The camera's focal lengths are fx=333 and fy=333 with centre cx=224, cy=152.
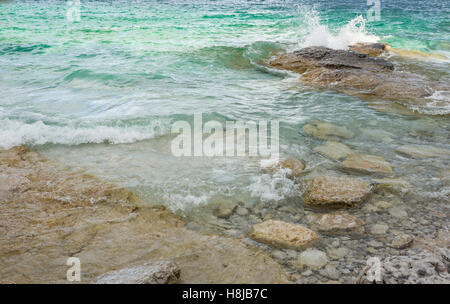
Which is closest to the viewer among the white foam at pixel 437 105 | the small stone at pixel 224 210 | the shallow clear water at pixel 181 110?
the small stone at pixel 224 210

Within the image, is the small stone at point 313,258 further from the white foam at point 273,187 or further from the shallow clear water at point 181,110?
the white foam at point 273,187

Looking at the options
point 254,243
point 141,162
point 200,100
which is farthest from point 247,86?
point 254,243

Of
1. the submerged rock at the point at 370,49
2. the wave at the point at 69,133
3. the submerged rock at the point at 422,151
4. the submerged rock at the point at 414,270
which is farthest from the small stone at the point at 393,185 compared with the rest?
the submerged rock at the point at 370,49

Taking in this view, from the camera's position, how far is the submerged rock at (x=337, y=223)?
3.34 meters

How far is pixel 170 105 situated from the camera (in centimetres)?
781

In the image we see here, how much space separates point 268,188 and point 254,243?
3.66 ft

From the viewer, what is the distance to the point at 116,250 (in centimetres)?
313

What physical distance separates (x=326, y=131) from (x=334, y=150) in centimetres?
92

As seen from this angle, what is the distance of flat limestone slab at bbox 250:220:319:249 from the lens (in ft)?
10.3

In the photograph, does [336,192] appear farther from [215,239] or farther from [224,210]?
[215,239]

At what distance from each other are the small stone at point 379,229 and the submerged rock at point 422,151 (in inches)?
83.8

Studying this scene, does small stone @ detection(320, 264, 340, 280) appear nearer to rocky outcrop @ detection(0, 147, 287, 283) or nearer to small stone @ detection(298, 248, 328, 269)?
small stone @ detection(298, 248, 328, 269)

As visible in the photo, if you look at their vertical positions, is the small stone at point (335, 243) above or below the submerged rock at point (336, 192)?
below

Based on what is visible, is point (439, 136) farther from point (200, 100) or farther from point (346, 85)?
point (200, 100)
